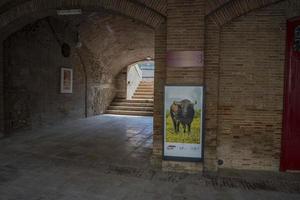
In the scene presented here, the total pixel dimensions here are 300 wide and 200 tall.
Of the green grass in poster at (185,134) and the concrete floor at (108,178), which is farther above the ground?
the green grass in poster at (185,134)

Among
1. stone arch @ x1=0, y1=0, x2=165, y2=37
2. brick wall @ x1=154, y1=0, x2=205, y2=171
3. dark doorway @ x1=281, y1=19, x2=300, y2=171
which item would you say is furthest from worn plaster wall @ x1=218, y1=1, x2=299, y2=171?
stone arch @ x1=0, y1=0, x2=165, y2=37

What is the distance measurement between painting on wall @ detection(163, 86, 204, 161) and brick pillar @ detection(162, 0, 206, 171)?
15cm

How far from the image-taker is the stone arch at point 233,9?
4.45m

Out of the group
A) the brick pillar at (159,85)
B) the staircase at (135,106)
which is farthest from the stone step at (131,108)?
the brick pillar at (159,85)

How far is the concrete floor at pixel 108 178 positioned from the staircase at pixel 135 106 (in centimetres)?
659

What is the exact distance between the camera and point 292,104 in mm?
4605

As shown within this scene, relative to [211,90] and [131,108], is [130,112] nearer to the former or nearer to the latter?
[131,108]

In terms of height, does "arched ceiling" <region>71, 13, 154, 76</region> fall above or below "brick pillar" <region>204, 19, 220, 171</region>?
above

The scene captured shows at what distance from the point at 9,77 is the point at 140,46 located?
5.96m

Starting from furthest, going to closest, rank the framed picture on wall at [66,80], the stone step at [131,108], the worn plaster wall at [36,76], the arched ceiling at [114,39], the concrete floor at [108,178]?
1. the stone step at [131,108]
2. the framed picture on wall at [66,80]
3. the arched ceiling at [114,39]
4. the worn plaster wall at [36,76]
5. the concrete floor at [108,178]

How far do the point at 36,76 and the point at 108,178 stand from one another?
17.7ft

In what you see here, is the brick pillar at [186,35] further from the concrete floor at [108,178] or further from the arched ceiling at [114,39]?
the arched ceiling at [114,39]

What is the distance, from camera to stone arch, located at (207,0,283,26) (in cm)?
445

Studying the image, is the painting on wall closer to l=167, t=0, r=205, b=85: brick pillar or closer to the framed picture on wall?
l=167, t=0, r=205, b=85: brick pillar
